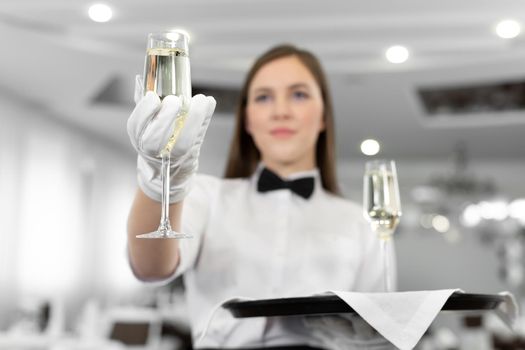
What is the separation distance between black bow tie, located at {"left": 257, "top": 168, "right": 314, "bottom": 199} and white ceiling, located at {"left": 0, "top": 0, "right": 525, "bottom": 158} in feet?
13.1

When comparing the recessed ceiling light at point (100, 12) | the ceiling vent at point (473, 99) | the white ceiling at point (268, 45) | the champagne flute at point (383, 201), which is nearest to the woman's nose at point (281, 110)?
the champagne flute at point (383, 201)

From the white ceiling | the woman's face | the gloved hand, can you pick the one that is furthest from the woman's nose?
the white ceiling

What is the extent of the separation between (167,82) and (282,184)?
0.81 metres

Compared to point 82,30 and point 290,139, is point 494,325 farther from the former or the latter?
point 290,139

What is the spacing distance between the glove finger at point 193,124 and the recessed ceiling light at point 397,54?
596cm

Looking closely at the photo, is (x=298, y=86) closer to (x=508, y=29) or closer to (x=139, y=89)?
(x=139, y=89)

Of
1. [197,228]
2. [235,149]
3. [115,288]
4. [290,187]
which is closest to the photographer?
[197,228]

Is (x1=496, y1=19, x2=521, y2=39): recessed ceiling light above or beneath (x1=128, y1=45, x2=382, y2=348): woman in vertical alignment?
above

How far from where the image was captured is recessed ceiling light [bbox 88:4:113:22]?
589 cm

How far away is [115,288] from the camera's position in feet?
34.0

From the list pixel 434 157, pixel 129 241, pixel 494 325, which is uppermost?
pixel 434 157

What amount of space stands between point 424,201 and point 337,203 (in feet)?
29.0

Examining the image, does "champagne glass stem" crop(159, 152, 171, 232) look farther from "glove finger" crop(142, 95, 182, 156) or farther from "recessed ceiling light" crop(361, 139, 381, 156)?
"recessed ceiling light" crop(361, 139, 381, 156)

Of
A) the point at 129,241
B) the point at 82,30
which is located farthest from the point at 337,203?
the point at 82,30
